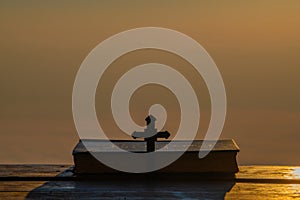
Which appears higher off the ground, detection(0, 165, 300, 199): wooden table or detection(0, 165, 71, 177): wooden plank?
detection(0, 165, 71, 177): wooden plank

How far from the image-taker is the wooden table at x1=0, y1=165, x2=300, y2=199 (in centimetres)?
547

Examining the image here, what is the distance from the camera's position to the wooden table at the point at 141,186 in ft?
17.9

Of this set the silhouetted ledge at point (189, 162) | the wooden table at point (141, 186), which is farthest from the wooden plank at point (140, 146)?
the wooden table at point (141, 186)

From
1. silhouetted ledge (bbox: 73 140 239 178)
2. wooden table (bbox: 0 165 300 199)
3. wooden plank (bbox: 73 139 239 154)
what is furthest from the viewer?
wooden plank (bbox: 73 139 239 154)

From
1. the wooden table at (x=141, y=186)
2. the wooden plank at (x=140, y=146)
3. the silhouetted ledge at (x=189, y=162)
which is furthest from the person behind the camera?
the wooden plank at (x=140, y=146)

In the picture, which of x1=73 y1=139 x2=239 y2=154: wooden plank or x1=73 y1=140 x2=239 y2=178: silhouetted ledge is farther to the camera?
x1=73 y1=139 x2=239 y2=154: wooden plank

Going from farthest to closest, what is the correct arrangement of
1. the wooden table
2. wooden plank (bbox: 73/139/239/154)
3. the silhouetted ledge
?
wooden plank (bbox: 73/139/239/154) < the silhouetted ledge < the wooden table

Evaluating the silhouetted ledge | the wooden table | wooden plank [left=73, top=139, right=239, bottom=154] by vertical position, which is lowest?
the wooden table

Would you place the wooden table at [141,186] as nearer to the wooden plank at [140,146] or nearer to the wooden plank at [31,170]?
the wooden plank at [31,170]

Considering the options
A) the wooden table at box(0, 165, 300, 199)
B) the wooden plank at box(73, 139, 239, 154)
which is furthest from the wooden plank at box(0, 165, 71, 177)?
the wooden plank at box(73, 139, 239, 154)

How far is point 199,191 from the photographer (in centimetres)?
566

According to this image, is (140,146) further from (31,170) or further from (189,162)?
(31,170)

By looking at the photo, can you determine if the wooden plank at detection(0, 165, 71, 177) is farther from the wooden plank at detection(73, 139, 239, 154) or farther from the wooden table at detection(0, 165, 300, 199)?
the wooden plank at detection(73, 139, 239, 154)

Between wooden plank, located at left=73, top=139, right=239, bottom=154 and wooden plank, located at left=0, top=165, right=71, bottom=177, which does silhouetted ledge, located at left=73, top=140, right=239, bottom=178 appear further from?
wooden plank, located at left=0, top=165, right=71, bottom=177
